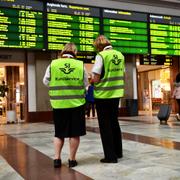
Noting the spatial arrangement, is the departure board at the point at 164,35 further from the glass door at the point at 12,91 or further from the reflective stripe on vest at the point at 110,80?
the reflective stripe on vest at the point at 110,80

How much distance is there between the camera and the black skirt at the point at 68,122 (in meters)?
3.94

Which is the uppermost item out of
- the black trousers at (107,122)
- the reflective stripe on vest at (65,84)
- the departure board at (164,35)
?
the departure board at (164,35)

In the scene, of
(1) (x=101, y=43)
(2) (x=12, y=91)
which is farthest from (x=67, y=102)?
(2) (x=12, y=91)

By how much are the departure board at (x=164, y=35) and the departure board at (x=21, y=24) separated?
165 inches

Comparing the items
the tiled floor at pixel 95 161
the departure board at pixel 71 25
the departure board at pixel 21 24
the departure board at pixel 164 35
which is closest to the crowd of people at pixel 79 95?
the tiled floor at pixel 95 161

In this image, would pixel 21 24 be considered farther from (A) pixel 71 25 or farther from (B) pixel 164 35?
(B) pixel 164 35

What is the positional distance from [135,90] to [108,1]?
3441mm

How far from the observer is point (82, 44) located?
36.8 feet

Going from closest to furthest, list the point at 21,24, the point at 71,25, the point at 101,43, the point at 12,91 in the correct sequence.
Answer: the point at 101,43 < the point at 21,24 < the point at 71,25 < the point at 12,91

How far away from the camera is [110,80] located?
4.20 meters

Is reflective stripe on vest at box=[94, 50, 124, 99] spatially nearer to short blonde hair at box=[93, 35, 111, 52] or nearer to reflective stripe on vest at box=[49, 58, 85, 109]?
short blonde hair at box=[93, 35, 111, 52]

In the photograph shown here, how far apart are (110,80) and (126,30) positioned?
804 centimetres

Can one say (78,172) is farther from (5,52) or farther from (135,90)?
(135,90)

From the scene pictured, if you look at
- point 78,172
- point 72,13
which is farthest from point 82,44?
point 78,172
